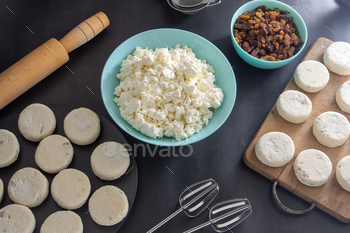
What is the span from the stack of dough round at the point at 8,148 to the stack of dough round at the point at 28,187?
7 cm

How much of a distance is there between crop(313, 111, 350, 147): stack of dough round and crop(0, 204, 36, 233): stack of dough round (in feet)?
4.83

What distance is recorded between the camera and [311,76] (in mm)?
1534

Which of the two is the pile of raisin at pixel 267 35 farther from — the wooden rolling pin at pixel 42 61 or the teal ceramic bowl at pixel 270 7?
the wooden rolling pin at pixel 42 61

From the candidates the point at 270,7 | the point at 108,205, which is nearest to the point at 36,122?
the point at 108,205

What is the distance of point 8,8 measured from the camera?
1.70 m

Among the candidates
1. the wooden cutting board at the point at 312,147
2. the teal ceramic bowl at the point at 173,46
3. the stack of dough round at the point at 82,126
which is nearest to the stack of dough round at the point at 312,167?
the wooden cutting board at the point at 312,147

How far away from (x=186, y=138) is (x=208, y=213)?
1.33ft

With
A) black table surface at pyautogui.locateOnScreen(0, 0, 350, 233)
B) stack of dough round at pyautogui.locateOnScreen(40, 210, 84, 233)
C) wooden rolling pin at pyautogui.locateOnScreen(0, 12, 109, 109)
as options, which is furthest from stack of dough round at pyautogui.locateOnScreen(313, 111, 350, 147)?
wooden rolling pin at pyautogui.locateOnScreen(0, 12, 109, 109)

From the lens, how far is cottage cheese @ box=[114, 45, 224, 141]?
1.26m

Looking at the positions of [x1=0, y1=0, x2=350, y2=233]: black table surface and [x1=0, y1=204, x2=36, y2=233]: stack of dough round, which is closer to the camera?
[x1=0, y1=204, x2=36, y2=233]: stack of dough round

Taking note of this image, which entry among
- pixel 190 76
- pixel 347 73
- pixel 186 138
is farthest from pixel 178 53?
pixel 347 73

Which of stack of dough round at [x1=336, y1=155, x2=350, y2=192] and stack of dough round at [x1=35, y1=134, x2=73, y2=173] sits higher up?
stack of dough round at [x1=35, y1=134, x2=73, y2=173]

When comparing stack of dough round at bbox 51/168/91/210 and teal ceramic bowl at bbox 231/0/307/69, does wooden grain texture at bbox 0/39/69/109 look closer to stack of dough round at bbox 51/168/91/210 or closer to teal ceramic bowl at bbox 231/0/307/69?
stack of dough round at bbox 51/168/91/210

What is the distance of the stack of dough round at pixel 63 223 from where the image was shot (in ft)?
3.92
